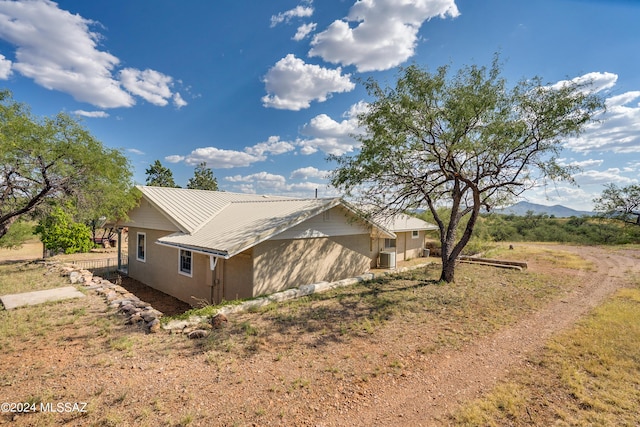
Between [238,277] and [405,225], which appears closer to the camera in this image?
[238,277]

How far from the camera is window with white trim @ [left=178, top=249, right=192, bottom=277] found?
1052cm

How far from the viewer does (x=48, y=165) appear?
9203mm

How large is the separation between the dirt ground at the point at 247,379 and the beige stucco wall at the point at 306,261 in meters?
3.42

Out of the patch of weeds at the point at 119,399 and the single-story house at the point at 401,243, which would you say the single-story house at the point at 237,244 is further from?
the patch of weeds at the point at 119,399

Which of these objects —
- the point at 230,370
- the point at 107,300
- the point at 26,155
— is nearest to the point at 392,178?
the point at 230,370

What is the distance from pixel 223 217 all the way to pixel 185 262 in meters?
2.23

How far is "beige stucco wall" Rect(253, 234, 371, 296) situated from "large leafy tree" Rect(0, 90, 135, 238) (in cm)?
708

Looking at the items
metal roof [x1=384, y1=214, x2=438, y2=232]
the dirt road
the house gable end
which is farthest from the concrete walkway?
metal roof [x1=384, y1=214, x2=438, y2=232]

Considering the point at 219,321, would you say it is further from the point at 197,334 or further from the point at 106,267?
the point at 106,267

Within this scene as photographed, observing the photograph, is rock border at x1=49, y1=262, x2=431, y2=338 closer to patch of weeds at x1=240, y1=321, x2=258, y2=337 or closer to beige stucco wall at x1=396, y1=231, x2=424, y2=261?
patch of weeds at x1=240, y1=321, x2=258, y2=337

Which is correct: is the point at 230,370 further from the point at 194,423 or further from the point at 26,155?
the point at 26,155

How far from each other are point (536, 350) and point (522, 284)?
680 cm

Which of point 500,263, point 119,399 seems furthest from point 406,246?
point 119,399

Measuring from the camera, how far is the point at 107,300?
8.19m
